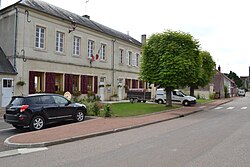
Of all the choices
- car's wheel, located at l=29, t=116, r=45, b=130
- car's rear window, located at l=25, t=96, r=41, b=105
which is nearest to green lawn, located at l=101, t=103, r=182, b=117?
car's wheel, located at l=29, t=116, r=45, b=130

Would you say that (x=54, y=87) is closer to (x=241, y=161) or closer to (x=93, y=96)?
(x=93, y=96)

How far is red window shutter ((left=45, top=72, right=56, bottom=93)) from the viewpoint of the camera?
72.6 feet

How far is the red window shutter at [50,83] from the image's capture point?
72.6 ft

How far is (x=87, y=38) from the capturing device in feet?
87.7

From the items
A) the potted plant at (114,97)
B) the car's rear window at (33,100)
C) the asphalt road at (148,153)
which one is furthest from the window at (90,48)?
the asphalt road at (148,153)

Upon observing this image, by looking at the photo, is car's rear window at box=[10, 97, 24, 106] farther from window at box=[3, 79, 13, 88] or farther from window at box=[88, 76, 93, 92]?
window at box=[88, 76, 93, 92]

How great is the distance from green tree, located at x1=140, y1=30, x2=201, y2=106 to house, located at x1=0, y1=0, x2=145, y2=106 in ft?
20.7

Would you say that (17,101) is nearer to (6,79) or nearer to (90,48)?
(6,79)

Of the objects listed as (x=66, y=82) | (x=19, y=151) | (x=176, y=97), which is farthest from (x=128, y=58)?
(x=19, y=151)

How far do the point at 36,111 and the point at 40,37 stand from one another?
11814 mm

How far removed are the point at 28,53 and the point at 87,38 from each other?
7.41m

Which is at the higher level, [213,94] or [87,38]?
[87,38]

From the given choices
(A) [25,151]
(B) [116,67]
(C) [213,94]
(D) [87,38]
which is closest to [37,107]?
(A) [25,151]

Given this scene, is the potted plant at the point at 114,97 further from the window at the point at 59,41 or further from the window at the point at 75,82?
the window at the point at 59,41
